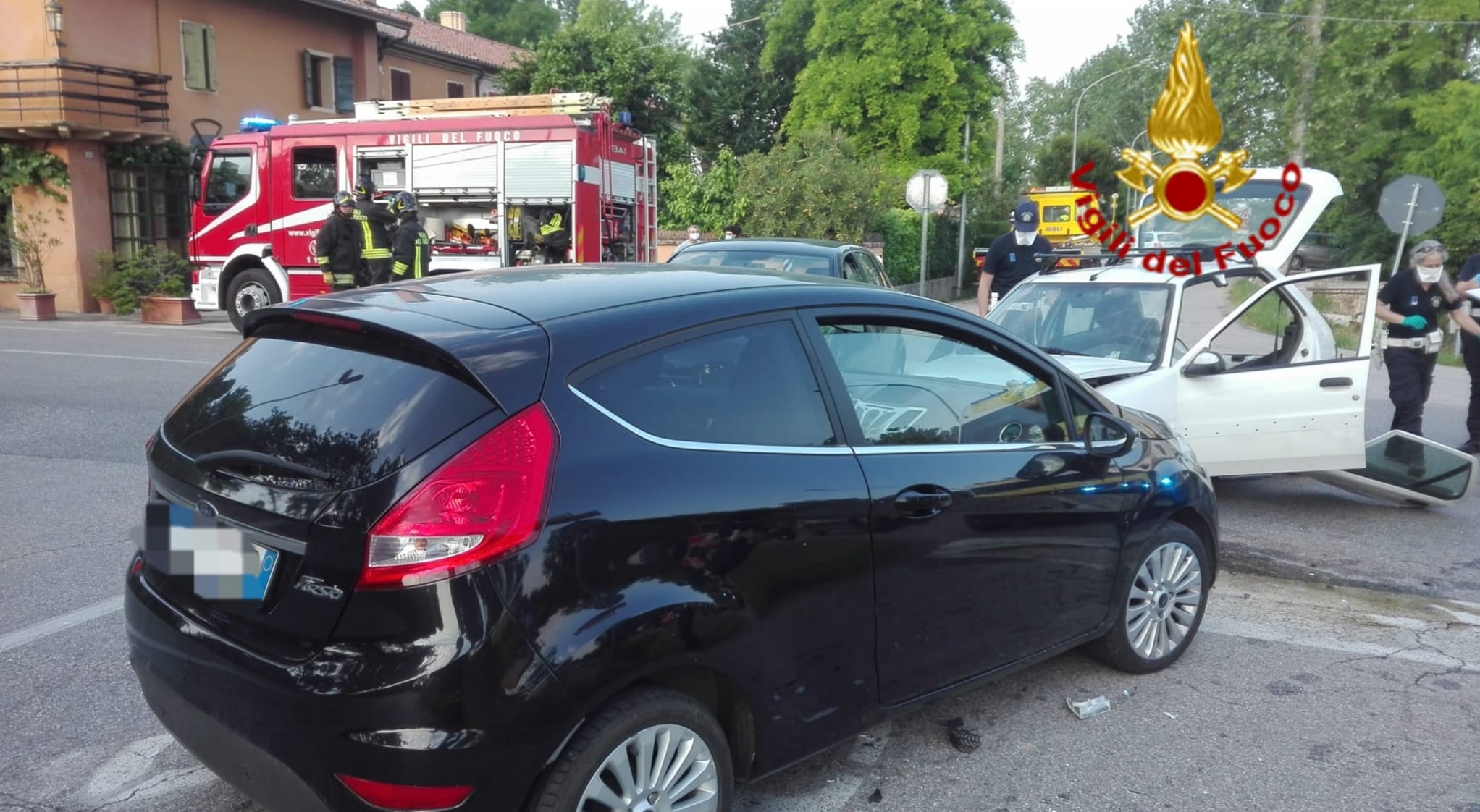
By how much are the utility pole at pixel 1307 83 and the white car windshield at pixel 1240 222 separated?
99.5 feet

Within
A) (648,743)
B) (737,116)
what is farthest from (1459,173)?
(648,743)

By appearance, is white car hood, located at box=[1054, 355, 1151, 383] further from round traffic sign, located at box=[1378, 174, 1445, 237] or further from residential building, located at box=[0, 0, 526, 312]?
residential building, located at box=[0, 0, 526, 312]

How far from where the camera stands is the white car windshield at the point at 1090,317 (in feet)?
22.8

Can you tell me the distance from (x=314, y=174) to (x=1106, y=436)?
1409 centimetres

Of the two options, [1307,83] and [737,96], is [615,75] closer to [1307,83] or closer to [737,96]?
[737,96]

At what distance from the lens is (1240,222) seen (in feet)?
28.3

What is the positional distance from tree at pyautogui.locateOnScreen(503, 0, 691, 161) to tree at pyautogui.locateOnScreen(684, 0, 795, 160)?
9.97 ft

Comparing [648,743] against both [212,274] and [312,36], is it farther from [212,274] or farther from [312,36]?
[312,36]

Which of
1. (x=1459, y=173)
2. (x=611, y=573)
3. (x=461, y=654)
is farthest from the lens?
(x=1459, y=173)

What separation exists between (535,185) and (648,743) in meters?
13.4

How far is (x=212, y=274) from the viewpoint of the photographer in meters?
16.0

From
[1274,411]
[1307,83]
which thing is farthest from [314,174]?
[1307,83]

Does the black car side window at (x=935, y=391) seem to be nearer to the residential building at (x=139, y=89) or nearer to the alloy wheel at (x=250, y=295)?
the alloy wheel at (x=250, y=295)

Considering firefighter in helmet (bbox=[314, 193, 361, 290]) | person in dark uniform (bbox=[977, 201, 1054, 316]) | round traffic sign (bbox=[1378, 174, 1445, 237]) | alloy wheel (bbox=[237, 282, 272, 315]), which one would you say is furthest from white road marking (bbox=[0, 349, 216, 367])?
round traffic sign (bbox=[1378, 174, 1445, 237])
